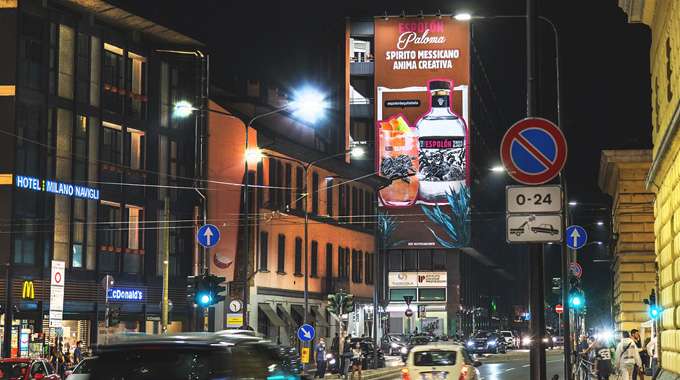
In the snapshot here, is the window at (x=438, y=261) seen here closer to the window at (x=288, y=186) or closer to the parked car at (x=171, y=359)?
the window at (x=288, y=186)

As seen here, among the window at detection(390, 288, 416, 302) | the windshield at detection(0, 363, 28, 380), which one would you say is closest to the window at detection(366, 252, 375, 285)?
the window at detection(390, 288, 416, 302)

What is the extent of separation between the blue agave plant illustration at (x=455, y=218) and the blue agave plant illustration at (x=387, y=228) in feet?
10.2

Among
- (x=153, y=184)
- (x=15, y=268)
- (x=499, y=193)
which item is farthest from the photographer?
(x=499, y=193)

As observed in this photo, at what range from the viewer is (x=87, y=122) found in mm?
51625

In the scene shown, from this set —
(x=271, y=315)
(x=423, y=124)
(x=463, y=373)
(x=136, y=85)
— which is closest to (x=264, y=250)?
(x=271, y=315)

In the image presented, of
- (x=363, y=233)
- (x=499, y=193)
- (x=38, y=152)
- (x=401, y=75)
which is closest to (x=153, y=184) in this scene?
(x=38, y=152)

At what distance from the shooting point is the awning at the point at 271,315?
201 feet

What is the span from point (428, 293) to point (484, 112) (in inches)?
1116

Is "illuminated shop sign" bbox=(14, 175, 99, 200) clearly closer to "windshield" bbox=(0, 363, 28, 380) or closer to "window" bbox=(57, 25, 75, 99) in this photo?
"window" bbox=(57, 25, 75, 99)

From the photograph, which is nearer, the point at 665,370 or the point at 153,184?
the point at 665,370

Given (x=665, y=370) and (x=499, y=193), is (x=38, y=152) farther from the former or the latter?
(x=499, y=193)

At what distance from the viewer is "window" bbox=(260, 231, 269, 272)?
61469 millimetres

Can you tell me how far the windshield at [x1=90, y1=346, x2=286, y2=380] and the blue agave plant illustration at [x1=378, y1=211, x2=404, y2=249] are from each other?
85721mm

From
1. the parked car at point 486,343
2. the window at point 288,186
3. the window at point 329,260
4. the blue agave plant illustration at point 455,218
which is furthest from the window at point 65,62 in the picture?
the blue agave plant illustration at point 455,218
